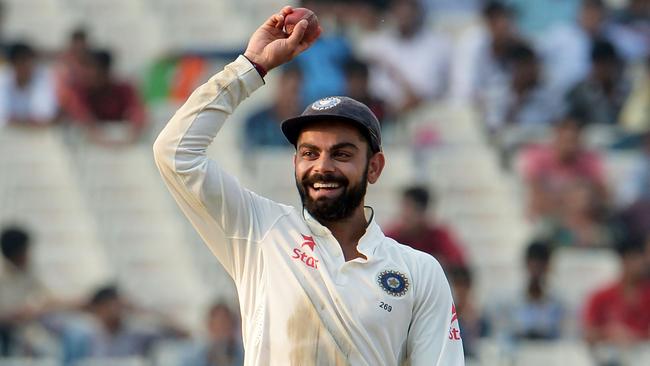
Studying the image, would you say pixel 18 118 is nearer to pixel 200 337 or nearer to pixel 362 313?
pixel 200 337

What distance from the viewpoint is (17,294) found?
10.8 metres

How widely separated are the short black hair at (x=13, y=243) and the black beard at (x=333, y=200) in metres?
6.97

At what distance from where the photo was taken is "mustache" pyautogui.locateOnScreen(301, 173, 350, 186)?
14.0 feet

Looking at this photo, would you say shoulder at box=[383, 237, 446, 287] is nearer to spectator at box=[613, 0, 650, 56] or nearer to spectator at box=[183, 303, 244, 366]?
spectator at box=[183, 303, 244, 366]

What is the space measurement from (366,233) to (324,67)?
24.1 ft

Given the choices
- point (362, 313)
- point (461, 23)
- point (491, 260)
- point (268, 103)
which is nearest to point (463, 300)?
point (491, 260)

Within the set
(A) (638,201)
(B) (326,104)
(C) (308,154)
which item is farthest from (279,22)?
(A) (638,201)

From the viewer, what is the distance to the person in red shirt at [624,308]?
1036 centimetres

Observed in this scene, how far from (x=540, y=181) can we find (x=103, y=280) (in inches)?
127

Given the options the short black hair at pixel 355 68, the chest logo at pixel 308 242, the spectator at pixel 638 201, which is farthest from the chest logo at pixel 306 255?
the short black hair at pixel 355 68

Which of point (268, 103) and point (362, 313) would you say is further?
point (268, 103)

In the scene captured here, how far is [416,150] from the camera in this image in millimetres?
11797

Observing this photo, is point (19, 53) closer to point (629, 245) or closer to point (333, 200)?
point (629, 245)

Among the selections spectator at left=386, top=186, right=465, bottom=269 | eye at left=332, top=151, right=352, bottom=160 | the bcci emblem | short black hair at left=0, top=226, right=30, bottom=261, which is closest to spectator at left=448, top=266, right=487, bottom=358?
spectator at left=386, top=186, right=465, bottom=269
